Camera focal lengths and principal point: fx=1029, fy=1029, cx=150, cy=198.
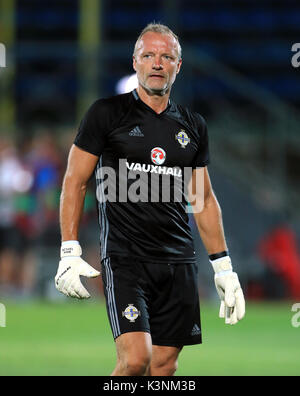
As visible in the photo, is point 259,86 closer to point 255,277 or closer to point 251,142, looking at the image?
point 251,142

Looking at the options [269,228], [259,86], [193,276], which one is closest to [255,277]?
[269,228]

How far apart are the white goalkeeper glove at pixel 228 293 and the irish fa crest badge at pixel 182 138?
2.69ft

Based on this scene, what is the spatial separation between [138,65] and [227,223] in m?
10.3

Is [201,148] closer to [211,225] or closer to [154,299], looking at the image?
[211,225]

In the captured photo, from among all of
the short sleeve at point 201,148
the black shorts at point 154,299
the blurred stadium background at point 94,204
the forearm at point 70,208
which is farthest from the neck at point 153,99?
the blurred stadium background at point 94,204

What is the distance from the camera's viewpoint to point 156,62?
245 inches

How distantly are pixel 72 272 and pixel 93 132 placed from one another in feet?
2.76

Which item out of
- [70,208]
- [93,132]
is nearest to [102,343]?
[70,208]

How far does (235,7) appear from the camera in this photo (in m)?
23.3

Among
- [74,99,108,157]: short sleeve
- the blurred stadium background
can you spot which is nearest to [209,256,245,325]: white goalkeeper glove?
[74,99,108,157]: short sleeve

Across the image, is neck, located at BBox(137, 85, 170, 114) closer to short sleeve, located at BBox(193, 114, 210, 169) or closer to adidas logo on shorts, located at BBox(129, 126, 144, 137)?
adidas logo on shorts, located at BBox(129, 126, 144, 137)

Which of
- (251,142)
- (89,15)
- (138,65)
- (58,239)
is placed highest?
(89,15)

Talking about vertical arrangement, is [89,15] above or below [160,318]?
above

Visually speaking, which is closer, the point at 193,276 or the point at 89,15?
the point at 193,276
